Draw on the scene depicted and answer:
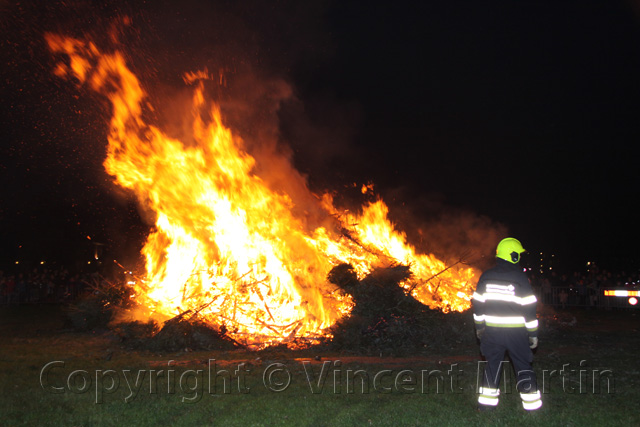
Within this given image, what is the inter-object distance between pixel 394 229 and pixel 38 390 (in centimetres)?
910

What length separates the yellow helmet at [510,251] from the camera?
5.57m

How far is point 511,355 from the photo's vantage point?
212 inches

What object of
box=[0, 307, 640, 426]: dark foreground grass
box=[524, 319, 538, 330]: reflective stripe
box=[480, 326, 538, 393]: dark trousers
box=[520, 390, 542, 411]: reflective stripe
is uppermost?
box=[524, 319, 538, 330]: reflective stripe

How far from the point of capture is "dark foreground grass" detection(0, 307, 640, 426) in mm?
5297

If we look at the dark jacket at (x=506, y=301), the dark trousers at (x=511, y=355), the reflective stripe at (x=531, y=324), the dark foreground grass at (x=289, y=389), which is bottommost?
the dark foreground grass at (x=289, y=389)

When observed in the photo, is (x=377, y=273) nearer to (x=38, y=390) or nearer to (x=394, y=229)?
(x=394, y=229)

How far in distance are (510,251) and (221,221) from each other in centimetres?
762

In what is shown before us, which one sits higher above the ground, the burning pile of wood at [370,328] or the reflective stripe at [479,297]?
the reflective stripe at [479,297]

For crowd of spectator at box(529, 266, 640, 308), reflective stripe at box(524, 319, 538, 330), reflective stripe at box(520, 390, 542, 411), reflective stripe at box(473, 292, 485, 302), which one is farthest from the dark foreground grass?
crowd of spectator at box(529, 266, 640, 308)

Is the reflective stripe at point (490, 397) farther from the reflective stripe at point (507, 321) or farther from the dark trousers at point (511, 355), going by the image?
the reflective stripe at point (507, 321)

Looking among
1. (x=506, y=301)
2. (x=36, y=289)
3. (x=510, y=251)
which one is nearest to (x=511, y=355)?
(x=506, y=301)

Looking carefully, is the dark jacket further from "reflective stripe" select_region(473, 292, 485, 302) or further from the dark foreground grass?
the dark foreground grass

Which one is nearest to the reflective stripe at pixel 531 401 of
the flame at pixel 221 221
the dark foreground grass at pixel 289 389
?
the dark foreground grass at pixel 289 389

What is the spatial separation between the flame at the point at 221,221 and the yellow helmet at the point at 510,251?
5.62 meters
